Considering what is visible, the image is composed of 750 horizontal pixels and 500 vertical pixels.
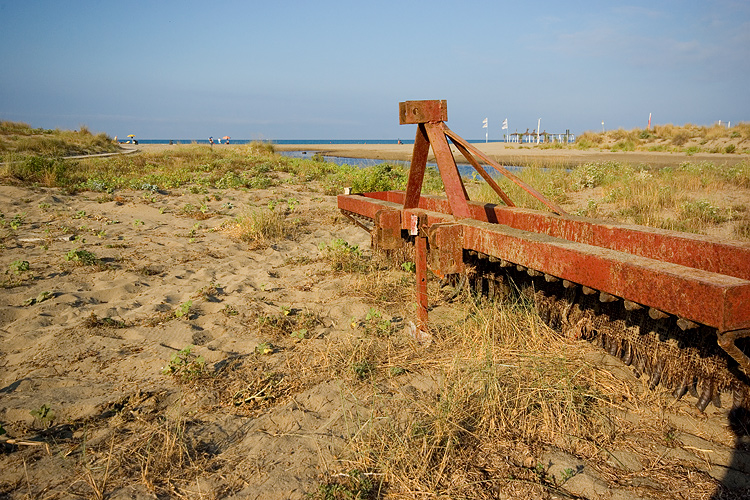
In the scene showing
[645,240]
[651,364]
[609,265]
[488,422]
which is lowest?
[488,422]

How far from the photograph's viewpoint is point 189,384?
8.47 feet

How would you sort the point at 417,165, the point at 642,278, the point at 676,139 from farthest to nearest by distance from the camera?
the point at 676,139 → the point at 417,165 → the point at 642,278

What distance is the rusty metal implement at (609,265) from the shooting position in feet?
4.57

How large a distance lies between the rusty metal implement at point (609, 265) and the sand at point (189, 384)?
10.9 inches

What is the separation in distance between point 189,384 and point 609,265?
2.23m

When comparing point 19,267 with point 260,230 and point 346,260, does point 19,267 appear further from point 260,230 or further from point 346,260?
point 346,260

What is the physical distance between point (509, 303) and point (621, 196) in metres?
5.53

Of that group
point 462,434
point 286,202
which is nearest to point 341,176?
point 286,202

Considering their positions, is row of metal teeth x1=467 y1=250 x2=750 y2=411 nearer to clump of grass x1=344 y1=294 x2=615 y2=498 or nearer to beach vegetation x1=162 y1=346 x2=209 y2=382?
clump of grass x1=344 y1=294 x2=615 y2=498

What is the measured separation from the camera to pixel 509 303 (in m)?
3.20

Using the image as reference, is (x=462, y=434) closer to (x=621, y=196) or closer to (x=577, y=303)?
(x=577, y=303)

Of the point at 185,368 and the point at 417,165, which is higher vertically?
the point at 417,165

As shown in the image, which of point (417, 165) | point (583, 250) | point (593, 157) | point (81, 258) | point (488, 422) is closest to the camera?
point (583, 250)

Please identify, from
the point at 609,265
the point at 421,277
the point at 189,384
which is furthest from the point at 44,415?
the point at 609,265
